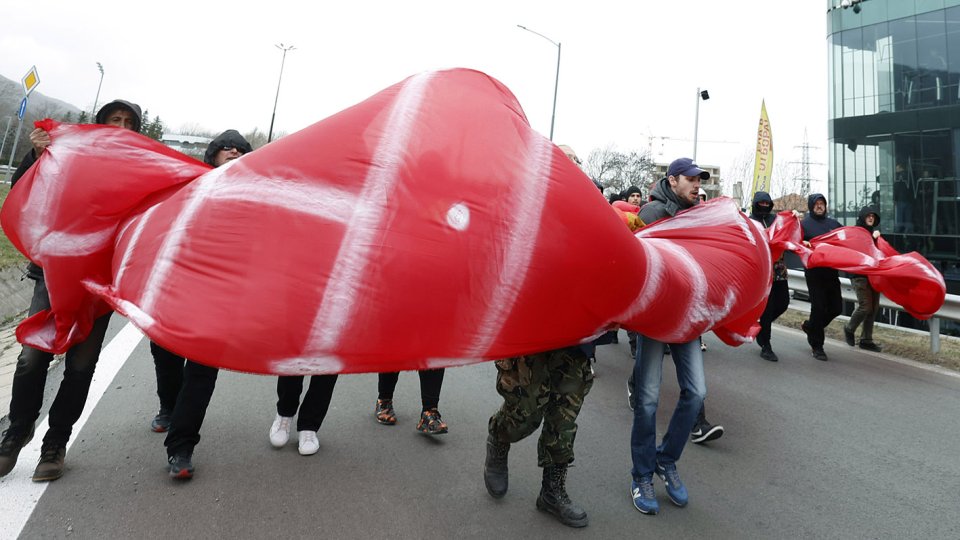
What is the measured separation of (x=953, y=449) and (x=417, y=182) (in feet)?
14.8

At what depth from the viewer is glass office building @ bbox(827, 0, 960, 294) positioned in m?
19.8

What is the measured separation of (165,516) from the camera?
272cm

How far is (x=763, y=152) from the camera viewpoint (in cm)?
2138

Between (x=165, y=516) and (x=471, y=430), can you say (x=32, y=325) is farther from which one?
(x=471, y=430)

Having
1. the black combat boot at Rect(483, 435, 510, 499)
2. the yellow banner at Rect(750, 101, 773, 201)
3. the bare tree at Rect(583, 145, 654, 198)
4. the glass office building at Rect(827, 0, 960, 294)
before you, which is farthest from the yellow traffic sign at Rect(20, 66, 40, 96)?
the bare tree at Rect(583, 145, 654, 198)

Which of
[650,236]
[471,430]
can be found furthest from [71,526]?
[650,236]

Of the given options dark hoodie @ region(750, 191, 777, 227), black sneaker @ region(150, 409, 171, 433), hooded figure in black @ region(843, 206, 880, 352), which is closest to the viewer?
black sneaker @ region(150, 409, 171, 433)

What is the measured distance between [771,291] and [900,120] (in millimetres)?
20001

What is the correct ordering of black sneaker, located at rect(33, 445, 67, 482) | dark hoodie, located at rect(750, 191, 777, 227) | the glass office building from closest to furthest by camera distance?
black sneaker, located at rect(33, 445, 67, 482) → dark hoodie, located at rect(750, 191, 777, 227) → the glass office building

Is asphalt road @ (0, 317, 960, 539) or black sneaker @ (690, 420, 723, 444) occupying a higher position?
black sneaker @ (690, 420, 723, 444)

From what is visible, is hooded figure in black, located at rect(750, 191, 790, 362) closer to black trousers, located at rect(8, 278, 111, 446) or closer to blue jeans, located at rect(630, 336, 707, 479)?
blue jeans, located at rect(630, 336, 707, 479)

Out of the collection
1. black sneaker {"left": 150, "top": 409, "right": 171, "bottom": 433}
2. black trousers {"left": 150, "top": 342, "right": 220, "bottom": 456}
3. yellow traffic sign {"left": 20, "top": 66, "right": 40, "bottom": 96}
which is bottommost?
black sneaker {"left": 150, "top": 409, "right": 171, "bottom": 433}

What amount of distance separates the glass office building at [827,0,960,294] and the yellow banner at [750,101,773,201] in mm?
3868

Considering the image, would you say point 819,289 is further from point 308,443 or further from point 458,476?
point 308,443
